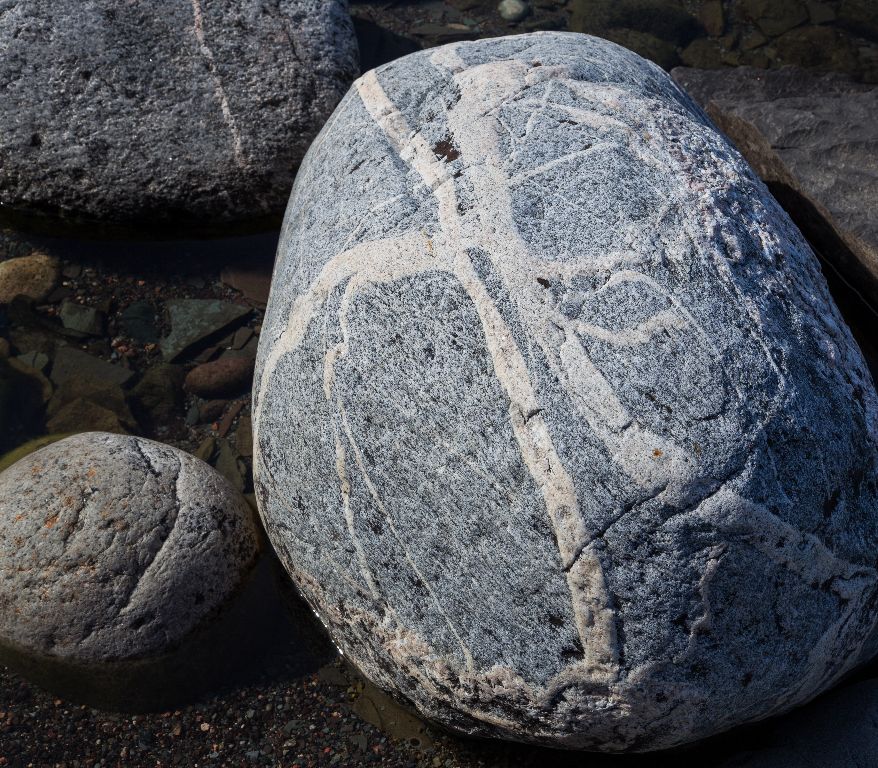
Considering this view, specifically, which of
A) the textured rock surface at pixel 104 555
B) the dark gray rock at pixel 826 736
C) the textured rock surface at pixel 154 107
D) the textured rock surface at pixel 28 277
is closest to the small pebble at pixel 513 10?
the textured rock surface at pixel 154 107

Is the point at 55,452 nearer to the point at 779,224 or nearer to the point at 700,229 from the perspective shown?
the point at 700,229

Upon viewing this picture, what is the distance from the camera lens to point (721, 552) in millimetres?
1915

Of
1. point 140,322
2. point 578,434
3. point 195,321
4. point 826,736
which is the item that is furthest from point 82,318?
point 826,736

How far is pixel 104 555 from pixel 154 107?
6.32 feet

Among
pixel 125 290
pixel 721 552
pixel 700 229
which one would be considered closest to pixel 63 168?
pixel 125 290

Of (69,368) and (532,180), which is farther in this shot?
(69,368)

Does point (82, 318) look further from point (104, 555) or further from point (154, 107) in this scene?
point (104, 555)

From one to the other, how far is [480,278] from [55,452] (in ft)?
4.71

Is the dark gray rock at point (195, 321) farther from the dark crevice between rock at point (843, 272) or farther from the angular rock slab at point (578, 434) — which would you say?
the dark crevice between rock at point (843, 272)

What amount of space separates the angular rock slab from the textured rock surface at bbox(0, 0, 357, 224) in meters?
1.29

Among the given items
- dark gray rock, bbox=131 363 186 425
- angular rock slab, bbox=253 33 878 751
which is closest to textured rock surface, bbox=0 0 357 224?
dark gray rock, bbox=131 363 186 425

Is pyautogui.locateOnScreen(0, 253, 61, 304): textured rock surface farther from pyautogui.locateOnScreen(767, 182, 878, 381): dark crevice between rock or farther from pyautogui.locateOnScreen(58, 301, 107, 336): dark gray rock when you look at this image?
pyautogui.locateOnScreen(767, 182, 878, 381): dark crevice between rock

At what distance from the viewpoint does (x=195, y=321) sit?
3.45 metres

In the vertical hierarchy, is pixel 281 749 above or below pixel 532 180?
below
